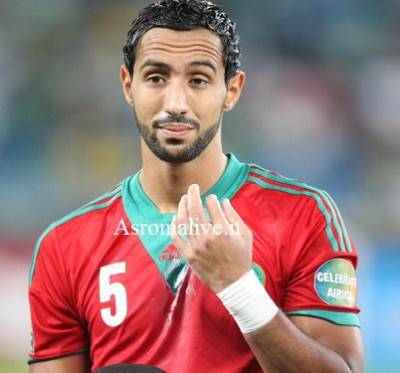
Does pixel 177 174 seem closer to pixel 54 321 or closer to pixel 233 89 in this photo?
pixel 233 89

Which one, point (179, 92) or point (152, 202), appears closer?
point (179, 92)

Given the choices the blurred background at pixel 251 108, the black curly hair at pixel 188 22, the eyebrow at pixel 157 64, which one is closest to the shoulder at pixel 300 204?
the black curly hair at pixel 188 22

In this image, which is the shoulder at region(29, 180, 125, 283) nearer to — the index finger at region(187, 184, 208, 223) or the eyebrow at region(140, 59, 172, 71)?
the eyebrow at region(140, 59, 172, 71)

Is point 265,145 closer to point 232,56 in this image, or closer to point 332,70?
point 332,70

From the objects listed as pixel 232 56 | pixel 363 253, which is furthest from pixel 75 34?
pixel 232 56

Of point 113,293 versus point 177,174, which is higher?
point 177,174

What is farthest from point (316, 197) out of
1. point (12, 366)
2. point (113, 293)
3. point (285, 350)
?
point (12, 366)

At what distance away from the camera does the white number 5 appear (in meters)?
3.00

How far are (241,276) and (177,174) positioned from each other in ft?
1.85

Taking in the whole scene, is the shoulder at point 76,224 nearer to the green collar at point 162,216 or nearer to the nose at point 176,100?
the green collar at point 162,216

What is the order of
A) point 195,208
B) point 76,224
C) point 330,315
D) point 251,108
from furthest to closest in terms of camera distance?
point 251,108, point 76,224, point 330,315, point 195,208

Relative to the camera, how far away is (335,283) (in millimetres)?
2877

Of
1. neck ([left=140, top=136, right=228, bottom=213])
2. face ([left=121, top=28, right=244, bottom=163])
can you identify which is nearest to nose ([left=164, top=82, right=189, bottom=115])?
face ([left=121, top=28, right=244, bottom=163])

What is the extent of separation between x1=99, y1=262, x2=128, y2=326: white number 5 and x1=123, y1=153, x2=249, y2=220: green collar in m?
0.20
